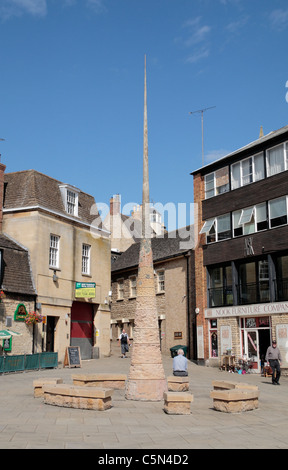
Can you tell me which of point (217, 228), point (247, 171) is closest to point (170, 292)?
point (217, 228)

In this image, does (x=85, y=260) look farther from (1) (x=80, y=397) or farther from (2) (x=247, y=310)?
(1) (x=80, y=397)

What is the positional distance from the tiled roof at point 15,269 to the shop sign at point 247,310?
401 inches

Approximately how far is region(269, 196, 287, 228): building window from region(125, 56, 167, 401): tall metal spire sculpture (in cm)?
1213

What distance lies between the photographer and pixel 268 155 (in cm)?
2681

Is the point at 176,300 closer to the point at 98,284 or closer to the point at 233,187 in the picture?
the point at 98,284

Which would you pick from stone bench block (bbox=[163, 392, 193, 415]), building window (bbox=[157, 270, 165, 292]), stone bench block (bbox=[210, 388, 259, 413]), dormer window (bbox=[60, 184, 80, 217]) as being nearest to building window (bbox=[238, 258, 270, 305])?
building window (bbox=[157, 270, 165, 292])

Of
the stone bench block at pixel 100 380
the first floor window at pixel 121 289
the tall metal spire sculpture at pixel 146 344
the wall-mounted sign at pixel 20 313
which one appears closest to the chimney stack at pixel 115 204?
the first floor window at pixel 121 289

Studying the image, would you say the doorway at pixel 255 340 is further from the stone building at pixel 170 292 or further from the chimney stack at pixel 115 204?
the chimney stack at pixel 115 204

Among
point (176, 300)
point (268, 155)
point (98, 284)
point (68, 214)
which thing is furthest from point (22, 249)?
point (268, 155)

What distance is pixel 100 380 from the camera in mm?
15758

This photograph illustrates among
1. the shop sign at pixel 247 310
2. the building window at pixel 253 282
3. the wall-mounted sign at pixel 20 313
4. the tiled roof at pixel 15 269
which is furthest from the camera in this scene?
the building window at pixel 253 282

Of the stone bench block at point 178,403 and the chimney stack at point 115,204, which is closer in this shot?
the stone bench block at point 178,403

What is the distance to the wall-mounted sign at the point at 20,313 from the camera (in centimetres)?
2569
